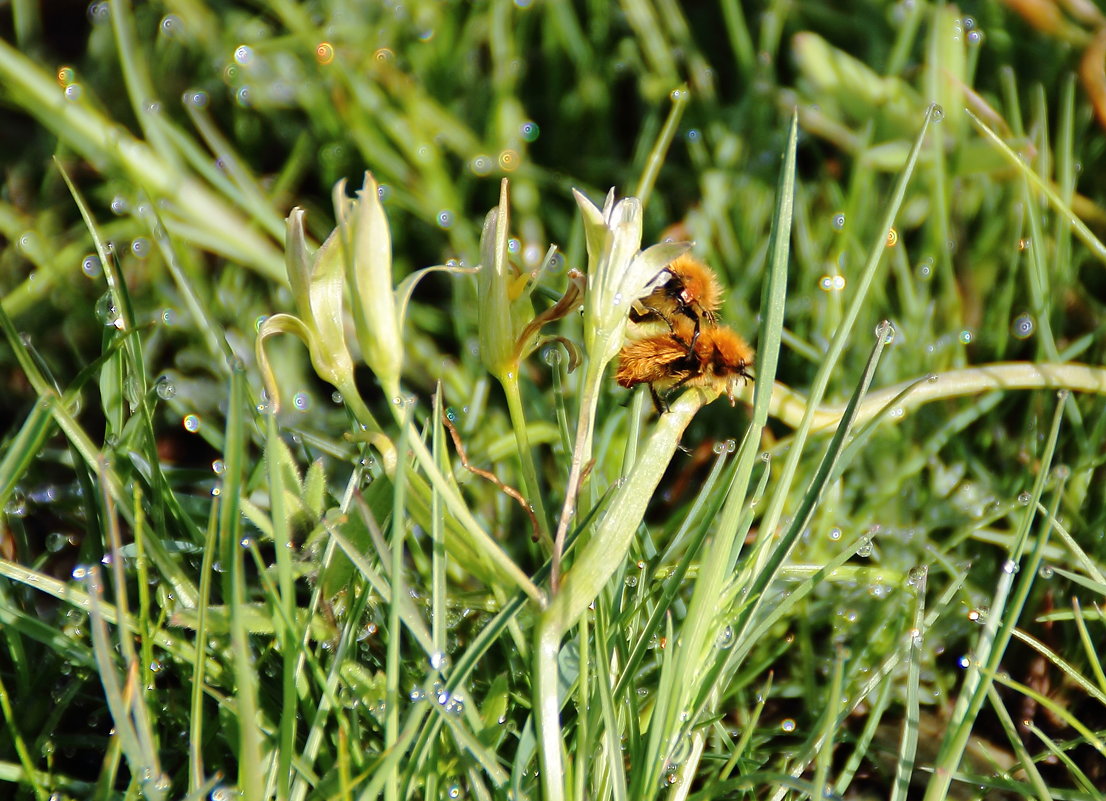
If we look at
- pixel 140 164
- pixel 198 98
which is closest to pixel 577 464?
pixel 140 164

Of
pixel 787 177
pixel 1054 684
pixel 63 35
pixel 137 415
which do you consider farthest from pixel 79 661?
pixel 63 35

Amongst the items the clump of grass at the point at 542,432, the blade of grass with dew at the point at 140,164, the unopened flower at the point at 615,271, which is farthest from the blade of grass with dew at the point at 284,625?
the blade of grass with dew at the point at 140,164

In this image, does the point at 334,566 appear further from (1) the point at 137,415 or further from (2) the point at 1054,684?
(2) the point at 1054,684

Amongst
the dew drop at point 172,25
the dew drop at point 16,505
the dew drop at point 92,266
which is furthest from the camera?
the dew drop at point 172,25

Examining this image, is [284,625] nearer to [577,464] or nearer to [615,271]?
[577,464]

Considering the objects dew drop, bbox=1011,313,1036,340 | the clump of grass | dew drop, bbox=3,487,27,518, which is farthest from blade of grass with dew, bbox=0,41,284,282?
dew drop, bbox=1011,313,1036,340

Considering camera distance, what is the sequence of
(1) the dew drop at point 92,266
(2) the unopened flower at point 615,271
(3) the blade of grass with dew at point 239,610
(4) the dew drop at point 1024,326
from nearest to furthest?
(3) the blade of grass with dew at point 239,610 → (2) the unopened flower at point 615,271 → (4) the dew drop at point 1024,326 → (1) the dew drop at point 92,266

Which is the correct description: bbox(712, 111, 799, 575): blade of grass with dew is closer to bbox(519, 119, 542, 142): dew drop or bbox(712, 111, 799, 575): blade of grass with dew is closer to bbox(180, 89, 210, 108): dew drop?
bbox(519, 119, 542, 142): dew drop

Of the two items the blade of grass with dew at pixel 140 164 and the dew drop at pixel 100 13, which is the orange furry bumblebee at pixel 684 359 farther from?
the dew drop at pixel 100 13
